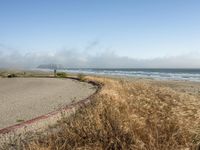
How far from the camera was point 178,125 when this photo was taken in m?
5.90

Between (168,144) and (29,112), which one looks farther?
(29,112)

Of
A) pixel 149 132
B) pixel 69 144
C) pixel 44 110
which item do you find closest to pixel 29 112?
pixel 44 110

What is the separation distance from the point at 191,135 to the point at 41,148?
2570 mm

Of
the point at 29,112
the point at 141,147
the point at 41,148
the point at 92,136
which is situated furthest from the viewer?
the point at 29,112

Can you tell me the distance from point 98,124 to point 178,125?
56.3 inches

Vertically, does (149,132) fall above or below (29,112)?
above

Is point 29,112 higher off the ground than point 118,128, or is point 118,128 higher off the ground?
point 118,128

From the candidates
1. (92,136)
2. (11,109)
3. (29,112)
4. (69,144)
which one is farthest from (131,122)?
(11,109)

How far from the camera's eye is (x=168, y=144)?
5.34 m

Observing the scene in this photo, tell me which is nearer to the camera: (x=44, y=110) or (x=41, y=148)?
(x=41, y=148)

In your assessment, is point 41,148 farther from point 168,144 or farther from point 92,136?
point 168,144

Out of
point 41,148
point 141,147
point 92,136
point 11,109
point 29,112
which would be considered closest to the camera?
point 141,147

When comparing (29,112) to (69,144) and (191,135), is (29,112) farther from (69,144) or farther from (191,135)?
(191,135)

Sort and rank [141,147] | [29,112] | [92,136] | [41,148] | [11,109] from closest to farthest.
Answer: [141,147]
[41,148]
[92,136]
[29,112]
[11,109]
